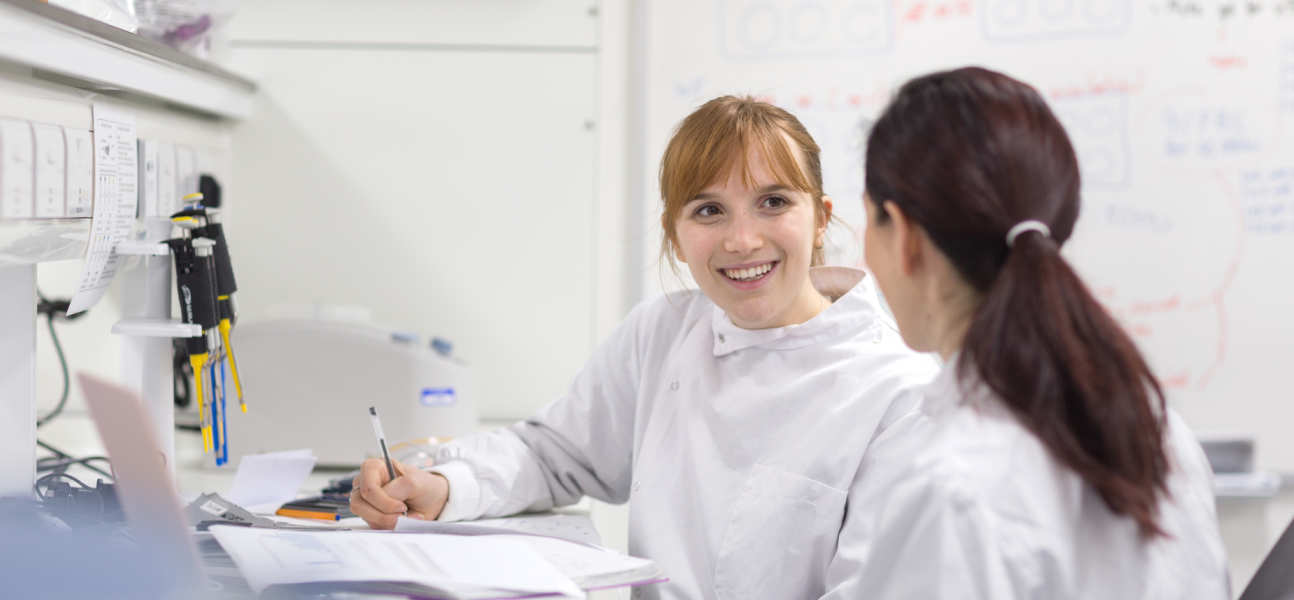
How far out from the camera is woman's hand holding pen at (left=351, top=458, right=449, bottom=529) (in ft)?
3.96

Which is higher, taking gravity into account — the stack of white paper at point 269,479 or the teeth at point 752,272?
the teeth at point 752,272

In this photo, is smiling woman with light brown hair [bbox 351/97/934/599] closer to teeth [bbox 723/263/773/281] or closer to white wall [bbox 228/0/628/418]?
teeth [bbox 723/263/773/281]

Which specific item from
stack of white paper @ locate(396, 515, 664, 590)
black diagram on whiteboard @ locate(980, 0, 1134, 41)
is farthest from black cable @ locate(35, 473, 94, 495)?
black diagram on whiteboard @ locate(980, 0, 1134, 41)

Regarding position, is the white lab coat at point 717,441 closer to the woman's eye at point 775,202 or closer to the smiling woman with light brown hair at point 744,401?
the smiling woman with light brown hair at point 744,401

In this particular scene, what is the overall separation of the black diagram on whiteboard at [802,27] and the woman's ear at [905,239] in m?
1.24

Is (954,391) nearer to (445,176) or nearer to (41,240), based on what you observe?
(41,240)

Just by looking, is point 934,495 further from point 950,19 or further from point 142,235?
point 950,19

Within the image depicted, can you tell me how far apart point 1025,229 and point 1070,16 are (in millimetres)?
1462

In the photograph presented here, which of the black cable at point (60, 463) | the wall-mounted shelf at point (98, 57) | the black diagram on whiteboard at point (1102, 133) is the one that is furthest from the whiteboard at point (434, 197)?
the black diagram on whiteboard at point (1102, 133)

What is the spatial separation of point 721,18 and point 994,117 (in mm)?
1315

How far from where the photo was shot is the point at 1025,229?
0.78 metres

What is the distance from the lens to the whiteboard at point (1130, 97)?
204cm

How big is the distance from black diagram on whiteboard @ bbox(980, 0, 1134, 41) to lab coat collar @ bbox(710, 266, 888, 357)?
3.32 ft

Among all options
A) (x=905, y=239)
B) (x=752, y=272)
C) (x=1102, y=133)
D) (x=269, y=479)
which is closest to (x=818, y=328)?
(x=752, y=272)
